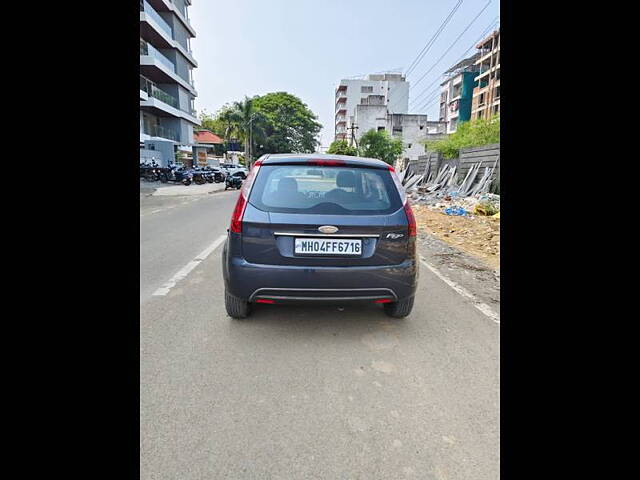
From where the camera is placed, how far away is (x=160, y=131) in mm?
35750

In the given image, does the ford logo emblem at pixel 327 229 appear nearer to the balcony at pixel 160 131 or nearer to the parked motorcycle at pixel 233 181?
the parked motorcycle at pixel 233 181

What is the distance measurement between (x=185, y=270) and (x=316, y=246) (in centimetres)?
307

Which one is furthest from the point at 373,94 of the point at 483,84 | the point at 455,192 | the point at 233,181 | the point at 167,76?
the point at 455,192

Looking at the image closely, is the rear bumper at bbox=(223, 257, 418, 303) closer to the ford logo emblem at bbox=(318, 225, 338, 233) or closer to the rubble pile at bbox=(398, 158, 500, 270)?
the ford logo emblem at bbox=(318, 225, 338, 233)

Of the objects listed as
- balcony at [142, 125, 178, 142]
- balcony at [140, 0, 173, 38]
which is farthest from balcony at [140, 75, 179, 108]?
balcony at [140, 0, 173, 38]

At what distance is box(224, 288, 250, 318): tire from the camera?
342 centimetres

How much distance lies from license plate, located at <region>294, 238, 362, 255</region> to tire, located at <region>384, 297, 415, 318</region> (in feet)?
2.77

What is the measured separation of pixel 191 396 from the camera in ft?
7.84

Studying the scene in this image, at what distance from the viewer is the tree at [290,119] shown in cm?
6388

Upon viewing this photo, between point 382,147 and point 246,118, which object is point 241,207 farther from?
point 246,118

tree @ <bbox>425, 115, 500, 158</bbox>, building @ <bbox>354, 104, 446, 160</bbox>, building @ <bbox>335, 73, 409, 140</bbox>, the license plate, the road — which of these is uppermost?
building @ <bbox>335, 73, 409, 140</bbox>

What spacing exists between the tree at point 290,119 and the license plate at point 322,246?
61203mm
